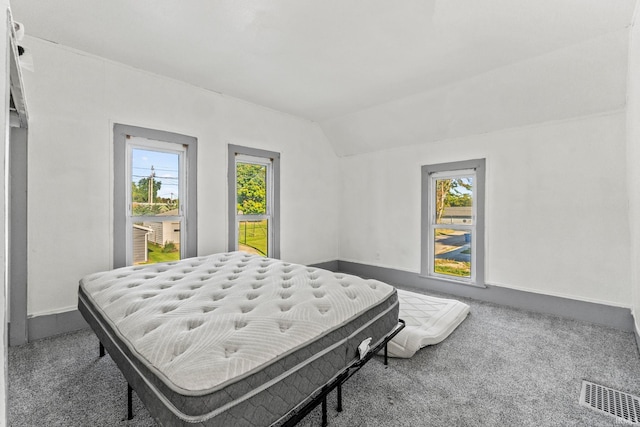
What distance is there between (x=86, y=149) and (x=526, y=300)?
15.7 ft

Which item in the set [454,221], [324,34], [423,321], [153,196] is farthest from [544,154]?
[153,196]

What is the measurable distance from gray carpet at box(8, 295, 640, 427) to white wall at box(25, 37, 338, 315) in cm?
69

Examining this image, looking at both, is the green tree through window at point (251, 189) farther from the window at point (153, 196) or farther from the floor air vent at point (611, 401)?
the floor air vent at point (611, 401)

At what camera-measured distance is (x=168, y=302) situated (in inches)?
55.9

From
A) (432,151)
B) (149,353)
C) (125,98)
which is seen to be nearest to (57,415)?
(149,353)

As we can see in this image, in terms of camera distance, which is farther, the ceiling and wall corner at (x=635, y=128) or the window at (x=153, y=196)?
the window at (x=153, y=196)

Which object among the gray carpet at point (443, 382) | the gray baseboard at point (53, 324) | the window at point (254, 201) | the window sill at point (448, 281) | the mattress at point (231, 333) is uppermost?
the window at point (254, 201)

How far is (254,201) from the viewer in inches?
154

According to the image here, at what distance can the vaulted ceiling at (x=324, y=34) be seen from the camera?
1951 mm

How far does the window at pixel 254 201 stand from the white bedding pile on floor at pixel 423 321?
202 cm

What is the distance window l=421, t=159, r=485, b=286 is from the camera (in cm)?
348

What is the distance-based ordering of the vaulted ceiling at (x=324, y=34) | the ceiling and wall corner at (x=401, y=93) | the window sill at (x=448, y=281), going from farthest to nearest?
the window sill at (x=448, y=281) → the ceiling and wall corner at (x=401, y=93) → the vaulted ceiling at (x=324, y=34)

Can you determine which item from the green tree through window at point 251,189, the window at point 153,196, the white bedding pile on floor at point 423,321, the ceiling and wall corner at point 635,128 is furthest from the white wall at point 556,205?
the window at point 153,196

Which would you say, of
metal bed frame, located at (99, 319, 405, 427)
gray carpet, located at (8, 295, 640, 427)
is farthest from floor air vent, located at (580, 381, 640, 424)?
metal bed frame, located at (99, 319, 405, 427)
